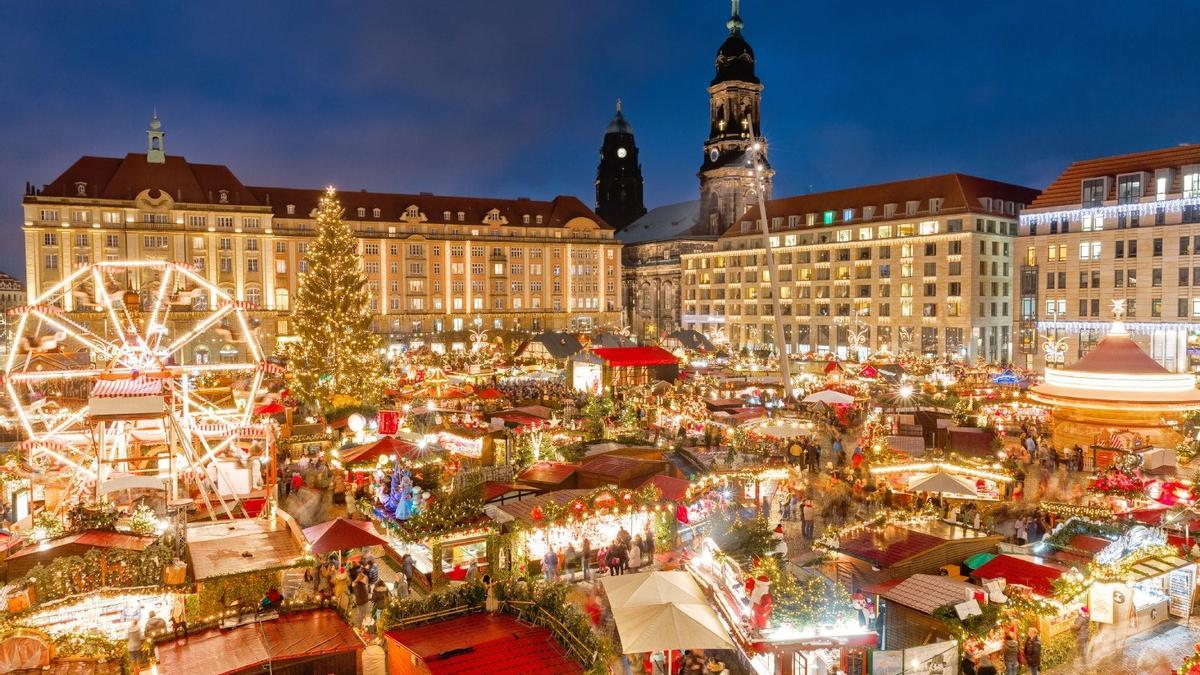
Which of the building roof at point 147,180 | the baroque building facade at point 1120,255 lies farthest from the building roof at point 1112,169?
the building roof at point 147,180

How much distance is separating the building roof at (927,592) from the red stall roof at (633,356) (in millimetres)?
28316

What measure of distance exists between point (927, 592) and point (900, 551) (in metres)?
2.03

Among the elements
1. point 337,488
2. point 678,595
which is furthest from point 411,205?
point 678,595

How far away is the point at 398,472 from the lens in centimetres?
1881

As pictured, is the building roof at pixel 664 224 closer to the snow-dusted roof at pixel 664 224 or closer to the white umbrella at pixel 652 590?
the snow-dusted roof at pixel 664 224

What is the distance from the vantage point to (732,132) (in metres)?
90.2

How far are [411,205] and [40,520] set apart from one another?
65103 mm

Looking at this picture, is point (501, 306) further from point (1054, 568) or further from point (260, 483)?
point (1054, 568)

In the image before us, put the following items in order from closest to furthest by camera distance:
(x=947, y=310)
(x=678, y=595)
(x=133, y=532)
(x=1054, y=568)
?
1. (x=678, y=595)
2. (x=1054, y=568)
3. (x=133, y=532)
4. (x=947, y=310)

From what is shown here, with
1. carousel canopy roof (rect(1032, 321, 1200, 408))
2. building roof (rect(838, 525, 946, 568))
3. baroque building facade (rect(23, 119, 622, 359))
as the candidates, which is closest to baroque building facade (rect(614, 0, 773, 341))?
baroque building facade (rect(23, 119, 622, 359))

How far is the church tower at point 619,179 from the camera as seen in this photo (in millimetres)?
125250

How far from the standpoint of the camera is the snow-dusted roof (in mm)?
103562

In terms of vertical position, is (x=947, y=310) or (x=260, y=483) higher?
(x=947, y=310)

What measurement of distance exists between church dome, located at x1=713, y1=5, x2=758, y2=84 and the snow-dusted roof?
61.4ft
